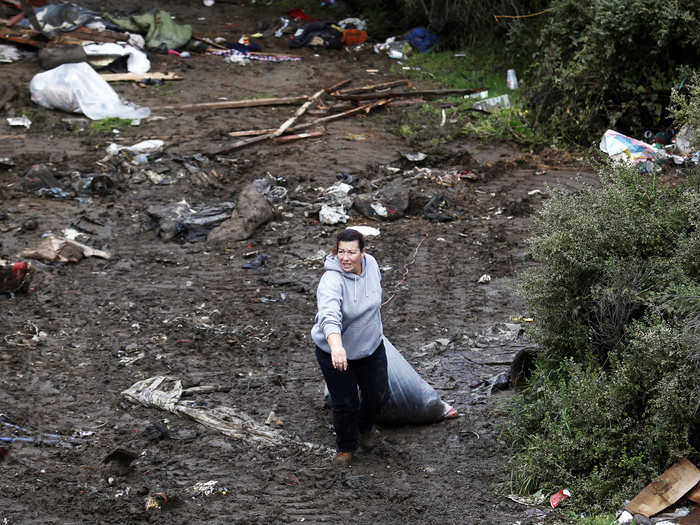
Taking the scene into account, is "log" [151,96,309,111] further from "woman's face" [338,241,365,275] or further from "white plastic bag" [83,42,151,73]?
"woman's face" [338,241,365,275]

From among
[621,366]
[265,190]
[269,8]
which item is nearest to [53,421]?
[621,366]

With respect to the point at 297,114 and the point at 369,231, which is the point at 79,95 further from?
the point at 369,231

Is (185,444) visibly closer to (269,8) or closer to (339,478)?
(339,478)

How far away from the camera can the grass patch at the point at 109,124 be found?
12633 mm

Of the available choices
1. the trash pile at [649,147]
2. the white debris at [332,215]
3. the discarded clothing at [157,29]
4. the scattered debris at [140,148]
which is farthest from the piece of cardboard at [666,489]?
the discarded clothing at [157,29]

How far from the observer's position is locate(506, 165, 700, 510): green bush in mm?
4215

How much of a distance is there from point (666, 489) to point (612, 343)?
3.73ft

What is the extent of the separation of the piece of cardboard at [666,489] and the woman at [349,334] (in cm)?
168

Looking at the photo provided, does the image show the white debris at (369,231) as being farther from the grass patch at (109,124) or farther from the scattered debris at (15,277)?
the grass patch at (109,124)

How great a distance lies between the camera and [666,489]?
4.02m

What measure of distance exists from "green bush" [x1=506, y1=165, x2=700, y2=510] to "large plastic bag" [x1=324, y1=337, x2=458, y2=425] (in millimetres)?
632

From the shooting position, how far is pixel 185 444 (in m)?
5.31

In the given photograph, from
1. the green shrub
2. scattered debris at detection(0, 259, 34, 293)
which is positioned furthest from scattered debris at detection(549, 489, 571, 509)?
scattered debris at detection(0, 259, 34, 293)

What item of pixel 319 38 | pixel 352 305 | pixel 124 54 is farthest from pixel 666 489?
pixel 319 38
